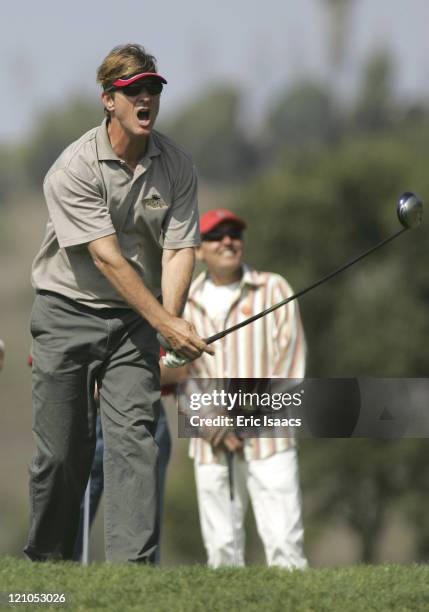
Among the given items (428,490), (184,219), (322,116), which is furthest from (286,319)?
(322,116)

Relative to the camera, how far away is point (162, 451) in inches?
A: 362

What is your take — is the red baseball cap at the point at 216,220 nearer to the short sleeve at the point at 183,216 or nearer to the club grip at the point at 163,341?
the short sleeve at the point at 183,216

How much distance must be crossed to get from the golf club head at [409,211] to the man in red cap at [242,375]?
182 centimetres

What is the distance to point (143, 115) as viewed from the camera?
709 cm

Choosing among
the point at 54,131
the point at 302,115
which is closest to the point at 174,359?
the point at 302,115

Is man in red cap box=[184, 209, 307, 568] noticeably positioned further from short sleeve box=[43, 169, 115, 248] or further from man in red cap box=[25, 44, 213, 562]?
short sleeve box=[43, 169, 115, 248]

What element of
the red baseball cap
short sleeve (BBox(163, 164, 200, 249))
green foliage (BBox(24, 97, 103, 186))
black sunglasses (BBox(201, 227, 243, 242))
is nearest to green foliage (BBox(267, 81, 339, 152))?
green foliage (BBox(24, 97, 103, 186))

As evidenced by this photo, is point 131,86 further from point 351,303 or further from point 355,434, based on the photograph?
point 351,303

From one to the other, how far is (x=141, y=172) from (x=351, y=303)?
39.3 m

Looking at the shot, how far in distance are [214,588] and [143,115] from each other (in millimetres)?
2337

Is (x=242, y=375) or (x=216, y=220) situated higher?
(x=216, y=220)

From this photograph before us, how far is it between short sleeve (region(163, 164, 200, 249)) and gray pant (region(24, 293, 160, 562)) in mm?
446

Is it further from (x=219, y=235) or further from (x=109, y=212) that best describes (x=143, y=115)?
(x=219, y=235)

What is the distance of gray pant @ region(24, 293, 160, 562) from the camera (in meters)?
7.09
